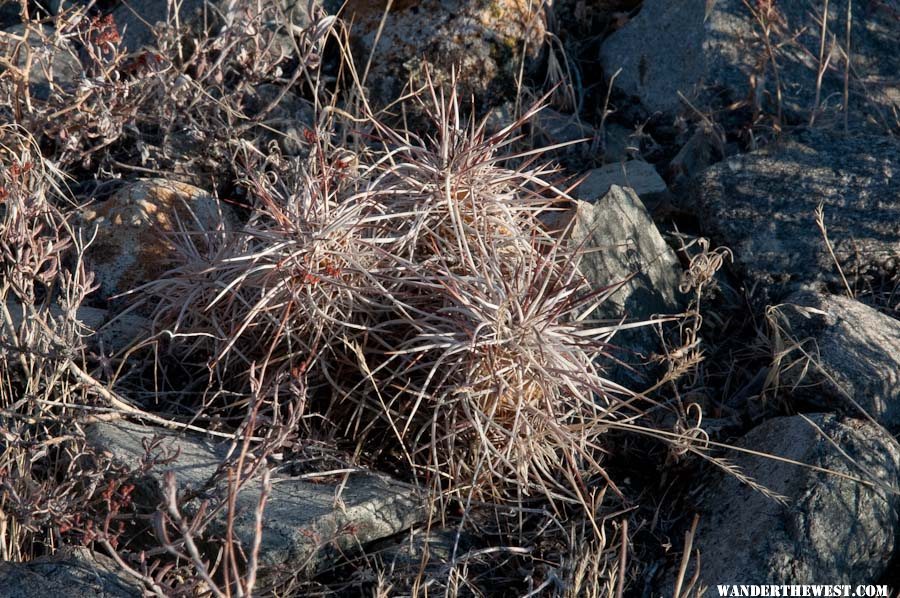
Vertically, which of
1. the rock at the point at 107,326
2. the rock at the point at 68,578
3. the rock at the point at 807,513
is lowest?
the rock at the point at 807,513

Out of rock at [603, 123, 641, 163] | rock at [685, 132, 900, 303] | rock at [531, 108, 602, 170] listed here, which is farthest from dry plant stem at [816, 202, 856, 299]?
rock at [531, 108, 602, 170]

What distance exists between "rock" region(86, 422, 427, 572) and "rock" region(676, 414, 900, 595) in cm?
75

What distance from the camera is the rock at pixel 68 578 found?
6.31 ft

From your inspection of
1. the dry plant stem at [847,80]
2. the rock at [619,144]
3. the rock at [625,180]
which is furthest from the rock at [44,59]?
the dry plant stem at [847,80]

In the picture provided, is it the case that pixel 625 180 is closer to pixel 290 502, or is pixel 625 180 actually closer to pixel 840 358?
pixel 840 358

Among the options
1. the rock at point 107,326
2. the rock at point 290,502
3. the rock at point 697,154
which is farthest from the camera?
the rock at point 697,154

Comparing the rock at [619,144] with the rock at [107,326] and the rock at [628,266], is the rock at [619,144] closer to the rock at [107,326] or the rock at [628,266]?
the rock at [628,266]

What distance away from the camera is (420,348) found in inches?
89.0

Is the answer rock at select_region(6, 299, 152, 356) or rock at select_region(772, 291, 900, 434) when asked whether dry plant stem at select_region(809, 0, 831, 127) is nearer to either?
rock at select_region(772, 291, 900, 434)

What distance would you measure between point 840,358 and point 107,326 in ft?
6.73

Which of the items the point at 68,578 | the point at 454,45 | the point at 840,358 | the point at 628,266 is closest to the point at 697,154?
the point at 628,266

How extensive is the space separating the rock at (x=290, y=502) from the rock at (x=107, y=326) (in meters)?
0.32

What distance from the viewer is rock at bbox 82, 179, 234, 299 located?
9.32 feet

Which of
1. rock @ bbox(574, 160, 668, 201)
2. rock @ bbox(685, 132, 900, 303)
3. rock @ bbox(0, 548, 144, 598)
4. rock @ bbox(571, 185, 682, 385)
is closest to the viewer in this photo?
rock @ bbox(0, 548, 144, 598)
